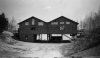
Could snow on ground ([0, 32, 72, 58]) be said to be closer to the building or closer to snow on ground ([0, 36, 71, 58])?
snow on ground ([0, 36, 71, 58])

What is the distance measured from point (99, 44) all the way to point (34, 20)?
24.7m

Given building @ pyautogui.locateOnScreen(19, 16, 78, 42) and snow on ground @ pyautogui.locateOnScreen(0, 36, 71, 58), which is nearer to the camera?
snow on ground @ pyautogui.locateOnScreen(0, 36, 71, 58)

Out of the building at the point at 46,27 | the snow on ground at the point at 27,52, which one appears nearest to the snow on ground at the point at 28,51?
the snow on ground at the point at 27,52

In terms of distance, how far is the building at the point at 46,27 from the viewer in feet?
104

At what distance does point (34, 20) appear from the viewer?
3250cm

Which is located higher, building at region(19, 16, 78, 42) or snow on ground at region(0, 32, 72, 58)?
building at region(19, 16, 78, 42)

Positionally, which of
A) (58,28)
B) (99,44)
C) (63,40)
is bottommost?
(63,40)

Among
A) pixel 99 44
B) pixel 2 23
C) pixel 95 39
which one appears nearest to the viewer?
pixel 99 44

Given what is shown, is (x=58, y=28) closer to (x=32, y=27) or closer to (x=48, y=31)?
(x=48, y=31)

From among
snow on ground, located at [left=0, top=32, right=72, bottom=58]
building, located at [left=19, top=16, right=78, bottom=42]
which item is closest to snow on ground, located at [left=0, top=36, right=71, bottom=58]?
snow on ground, located at [left=0, top=32, right=72, bottom=58]

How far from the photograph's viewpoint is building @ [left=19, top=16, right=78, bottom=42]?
31.6 meters

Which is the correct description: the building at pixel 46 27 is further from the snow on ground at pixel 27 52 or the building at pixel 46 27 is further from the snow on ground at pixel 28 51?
the snow on ground at pixel 27 52

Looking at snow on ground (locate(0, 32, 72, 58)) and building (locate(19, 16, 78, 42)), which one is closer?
snow on ground (locate(0, 32, 72, 58))

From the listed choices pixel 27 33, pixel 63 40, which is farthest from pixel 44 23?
pixel 63 40
